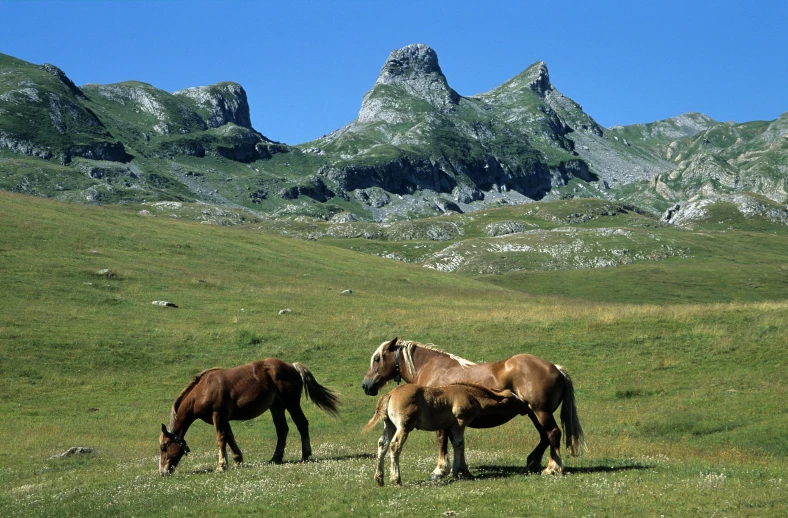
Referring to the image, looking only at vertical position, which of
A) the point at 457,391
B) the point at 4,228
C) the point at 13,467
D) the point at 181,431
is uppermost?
the point at 4,228

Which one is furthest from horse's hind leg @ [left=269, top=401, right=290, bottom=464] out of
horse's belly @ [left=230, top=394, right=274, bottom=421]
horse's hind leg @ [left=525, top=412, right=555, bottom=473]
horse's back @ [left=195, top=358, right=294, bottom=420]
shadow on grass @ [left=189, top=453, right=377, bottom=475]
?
horse's hind leg @ [left=525, top=412, right=555, bottom=473]

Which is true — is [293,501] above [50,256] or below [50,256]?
below

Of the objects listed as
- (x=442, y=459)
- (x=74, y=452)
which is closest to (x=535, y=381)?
(x=442, y=459)

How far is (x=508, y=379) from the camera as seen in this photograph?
15.2 meters

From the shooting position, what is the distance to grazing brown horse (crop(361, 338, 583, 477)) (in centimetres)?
1452

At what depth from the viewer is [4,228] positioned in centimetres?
6088

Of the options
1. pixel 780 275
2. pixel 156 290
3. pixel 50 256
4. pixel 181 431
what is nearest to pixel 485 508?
pixel 181 431

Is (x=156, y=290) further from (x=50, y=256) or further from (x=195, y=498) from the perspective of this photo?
(x=195, y=498)

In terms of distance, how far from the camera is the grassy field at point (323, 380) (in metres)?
12.8

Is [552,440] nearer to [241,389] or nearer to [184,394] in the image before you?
[241,389]

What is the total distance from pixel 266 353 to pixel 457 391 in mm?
24338

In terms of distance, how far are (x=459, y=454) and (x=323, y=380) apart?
63.7 feet

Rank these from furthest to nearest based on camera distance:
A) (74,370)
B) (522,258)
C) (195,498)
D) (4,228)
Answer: (522,258) → (4,228) → (74,370) → (195,498)

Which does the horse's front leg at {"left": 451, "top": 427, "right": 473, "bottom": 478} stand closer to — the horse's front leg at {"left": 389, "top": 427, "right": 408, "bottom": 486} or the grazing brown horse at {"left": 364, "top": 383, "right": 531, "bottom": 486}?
the grazing brown horse at {"left": 364, "top": 383, "right": 531, "bottom": 486}
